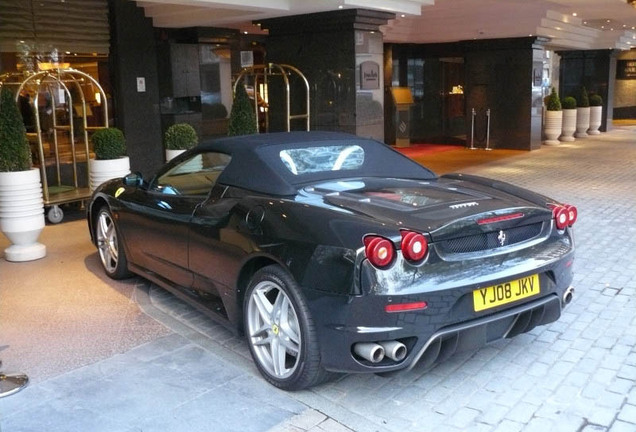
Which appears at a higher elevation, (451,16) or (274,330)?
(451,16)

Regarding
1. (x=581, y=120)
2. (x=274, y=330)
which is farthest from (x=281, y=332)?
(x=581, y=120)

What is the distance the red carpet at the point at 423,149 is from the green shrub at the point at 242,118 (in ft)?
25.2

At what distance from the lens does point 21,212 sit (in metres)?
6.22

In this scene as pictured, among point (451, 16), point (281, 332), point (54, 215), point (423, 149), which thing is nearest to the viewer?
point (281, 332)

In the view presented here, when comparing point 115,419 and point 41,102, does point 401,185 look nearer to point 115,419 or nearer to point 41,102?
point 115,419

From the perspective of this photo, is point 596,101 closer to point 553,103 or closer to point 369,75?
point 553,103

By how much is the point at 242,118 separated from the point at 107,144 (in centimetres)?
196

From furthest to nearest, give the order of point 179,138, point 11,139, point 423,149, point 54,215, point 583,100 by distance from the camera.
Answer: point 583,100 → point 423,149 → point 179,138 → point 54,215 → point 11,139

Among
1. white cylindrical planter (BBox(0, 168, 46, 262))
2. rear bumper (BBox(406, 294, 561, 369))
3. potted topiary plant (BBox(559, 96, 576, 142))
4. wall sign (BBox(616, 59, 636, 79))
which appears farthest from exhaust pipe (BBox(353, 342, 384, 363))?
wall sign (BBox(616, 59, 636, 79))

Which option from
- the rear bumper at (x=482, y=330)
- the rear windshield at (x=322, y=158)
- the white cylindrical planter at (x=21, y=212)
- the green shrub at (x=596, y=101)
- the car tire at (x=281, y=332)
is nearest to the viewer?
the rear bumper at (x=482, y=330)

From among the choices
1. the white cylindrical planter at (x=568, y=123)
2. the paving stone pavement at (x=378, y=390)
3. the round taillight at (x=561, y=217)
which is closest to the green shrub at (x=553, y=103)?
the white cylindrical planter at (x=568, y=123)

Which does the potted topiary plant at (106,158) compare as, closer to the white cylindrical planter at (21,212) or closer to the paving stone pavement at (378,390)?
the white cylindrical planter at (21,212)

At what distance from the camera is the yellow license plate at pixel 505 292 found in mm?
3254

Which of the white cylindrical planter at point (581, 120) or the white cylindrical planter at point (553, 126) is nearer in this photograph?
the white cylindrical planter at point (553, 126)
